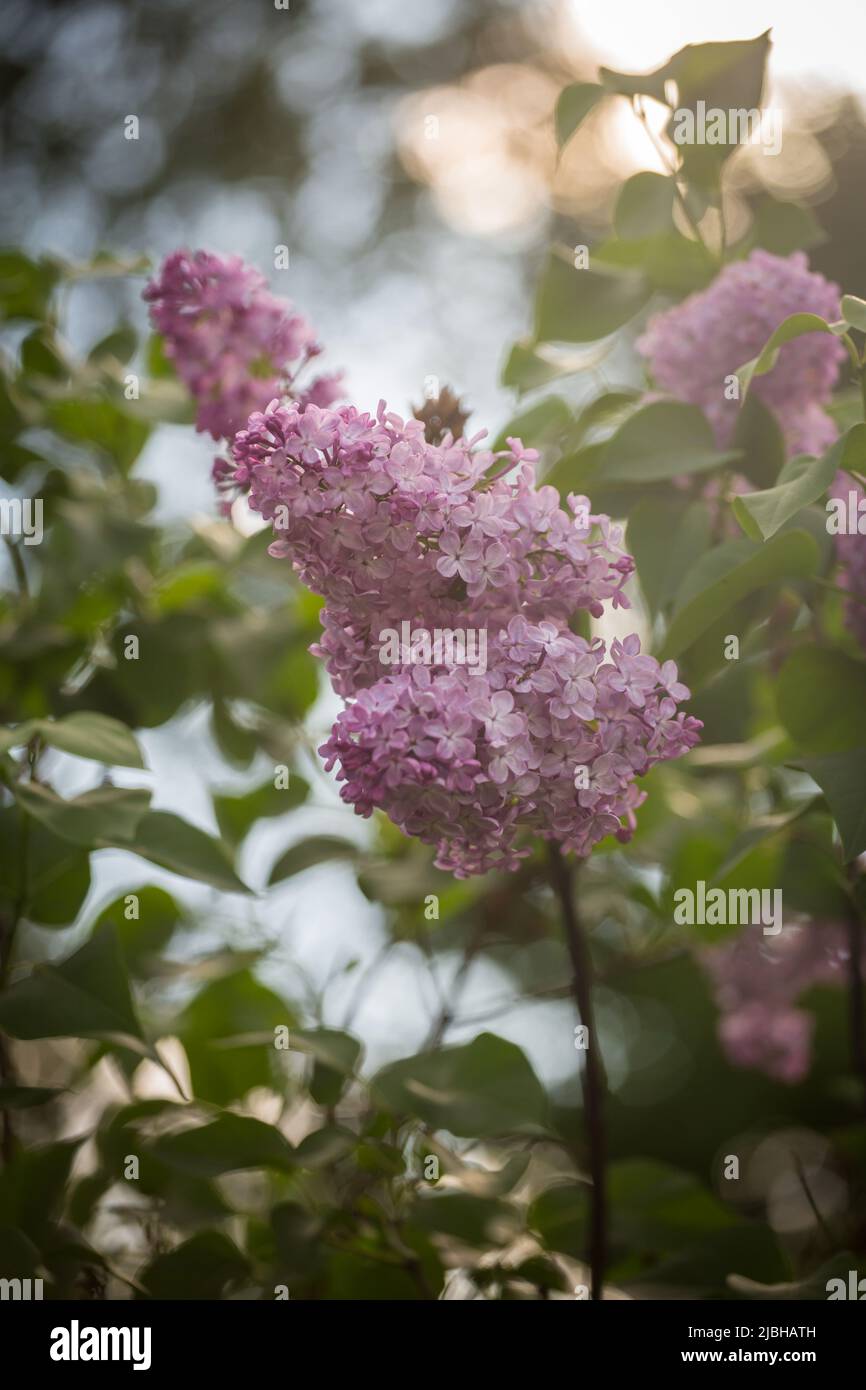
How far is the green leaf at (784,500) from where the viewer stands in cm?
56

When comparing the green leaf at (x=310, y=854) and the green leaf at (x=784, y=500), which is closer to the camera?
the green leaf at (x=784, y=500)

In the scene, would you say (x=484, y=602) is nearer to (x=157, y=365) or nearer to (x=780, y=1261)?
(x=780, y=1261)

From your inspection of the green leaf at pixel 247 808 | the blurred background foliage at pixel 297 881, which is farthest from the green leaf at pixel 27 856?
the green leaf at pixel 247 808

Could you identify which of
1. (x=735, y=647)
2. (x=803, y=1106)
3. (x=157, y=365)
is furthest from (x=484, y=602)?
(x=803, y=1106)

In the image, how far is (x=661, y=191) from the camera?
814 mm

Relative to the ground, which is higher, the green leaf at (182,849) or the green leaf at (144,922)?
the green leaf at (182,849)

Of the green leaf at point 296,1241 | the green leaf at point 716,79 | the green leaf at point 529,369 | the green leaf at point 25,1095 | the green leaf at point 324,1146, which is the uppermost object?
the green leaf at point 716,79

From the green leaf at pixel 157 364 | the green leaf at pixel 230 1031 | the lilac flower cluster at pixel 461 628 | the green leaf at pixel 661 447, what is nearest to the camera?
the lilac flower cluster at pixel 461 628

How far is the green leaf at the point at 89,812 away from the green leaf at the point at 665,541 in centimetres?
35

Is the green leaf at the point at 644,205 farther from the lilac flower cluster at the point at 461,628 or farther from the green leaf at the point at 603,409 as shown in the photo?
the lilac flower cluster at the point at 461,628

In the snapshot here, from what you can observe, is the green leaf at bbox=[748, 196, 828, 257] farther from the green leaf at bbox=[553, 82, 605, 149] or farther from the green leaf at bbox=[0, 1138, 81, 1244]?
the green leaf at bbox=[0, 1138, 81, 1244]

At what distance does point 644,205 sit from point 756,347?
12cm

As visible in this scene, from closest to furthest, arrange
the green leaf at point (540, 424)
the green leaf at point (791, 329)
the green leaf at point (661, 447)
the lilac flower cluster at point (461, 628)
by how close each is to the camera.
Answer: the lilac flower cluster at point (461, 628), the green leaf at point (791, 329), the green leaf at point (661, 447), the green leaf at point (540, 424)

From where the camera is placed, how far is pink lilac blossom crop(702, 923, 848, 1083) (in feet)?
3.74
